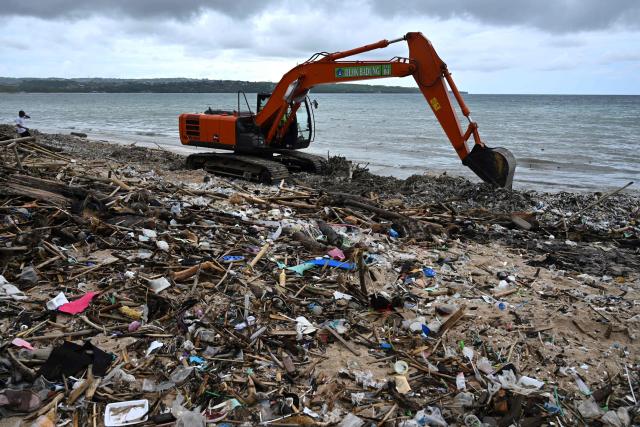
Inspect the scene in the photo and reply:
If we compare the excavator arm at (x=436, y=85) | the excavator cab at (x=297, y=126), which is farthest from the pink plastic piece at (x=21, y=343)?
the excavator cab at (x=297, y=126)

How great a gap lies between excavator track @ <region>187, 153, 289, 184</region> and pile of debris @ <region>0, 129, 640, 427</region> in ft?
12.7

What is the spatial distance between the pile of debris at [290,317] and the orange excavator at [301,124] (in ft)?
7.17

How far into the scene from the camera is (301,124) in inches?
559

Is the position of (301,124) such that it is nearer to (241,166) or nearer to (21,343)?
(241,166)

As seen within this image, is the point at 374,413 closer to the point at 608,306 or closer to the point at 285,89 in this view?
the point at 608,306

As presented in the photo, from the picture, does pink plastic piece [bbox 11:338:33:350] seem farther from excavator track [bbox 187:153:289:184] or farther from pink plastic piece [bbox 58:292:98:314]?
excavator track [bbox 187:153:289:184]

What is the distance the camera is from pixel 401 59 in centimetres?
1105

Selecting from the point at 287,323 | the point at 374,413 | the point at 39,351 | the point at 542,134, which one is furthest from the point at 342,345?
the point at 542,134

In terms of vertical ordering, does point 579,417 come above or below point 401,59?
below

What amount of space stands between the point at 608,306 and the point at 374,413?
3.79 meters

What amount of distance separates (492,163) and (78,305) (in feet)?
27.7

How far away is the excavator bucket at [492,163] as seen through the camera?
10.7 metres

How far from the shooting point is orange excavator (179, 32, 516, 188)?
10781 mm

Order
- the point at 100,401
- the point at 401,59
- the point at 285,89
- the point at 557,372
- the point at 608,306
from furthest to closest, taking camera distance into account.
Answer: the point at 285,89
the point at 401,59
the point at 608,306
the point at 557,372
the point at 100,401
